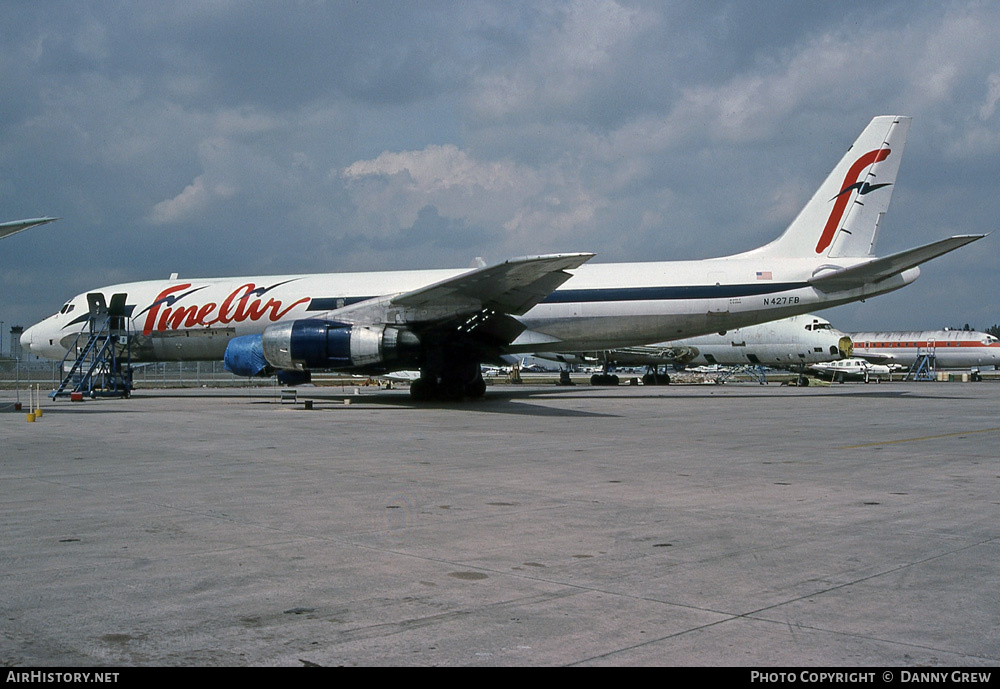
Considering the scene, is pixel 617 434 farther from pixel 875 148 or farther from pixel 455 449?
pixel 875 148

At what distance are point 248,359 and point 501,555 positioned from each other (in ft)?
57.5

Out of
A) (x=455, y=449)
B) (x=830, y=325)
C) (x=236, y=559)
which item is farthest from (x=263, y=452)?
(x=830, y=325)

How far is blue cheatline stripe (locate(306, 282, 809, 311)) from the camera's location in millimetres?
22469

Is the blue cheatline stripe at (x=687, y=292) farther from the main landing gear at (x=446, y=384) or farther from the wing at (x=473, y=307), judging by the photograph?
the main landing gear at (x=446, y=384)

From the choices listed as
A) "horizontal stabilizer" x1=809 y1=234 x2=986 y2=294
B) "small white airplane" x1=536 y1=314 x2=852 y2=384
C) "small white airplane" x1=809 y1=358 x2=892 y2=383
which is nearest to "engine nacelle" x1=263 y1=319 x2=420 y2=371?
"horizontal stabilizer" x1=809 y1=234 x2=986 y2=294

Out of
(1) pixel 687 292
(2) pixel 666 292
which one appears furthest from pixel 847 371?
(2) pixel 666 292

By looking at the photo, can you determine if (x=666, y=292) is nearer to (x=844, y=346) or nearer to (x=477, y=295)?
(x=477, y=295)

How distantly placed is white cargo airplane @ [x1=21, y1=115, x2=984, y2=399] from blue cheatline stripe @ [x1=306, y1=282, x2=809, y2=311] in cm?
3

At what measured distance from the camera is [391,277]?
24750 mm

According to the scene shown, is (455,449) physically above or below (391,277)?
below

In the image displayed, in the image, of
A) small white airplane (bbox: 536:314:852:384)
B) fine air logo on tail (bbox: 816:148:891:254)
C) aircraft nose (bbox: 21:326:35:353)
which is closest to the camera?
fine air logo on tail (bbox: 816:148:891:254)

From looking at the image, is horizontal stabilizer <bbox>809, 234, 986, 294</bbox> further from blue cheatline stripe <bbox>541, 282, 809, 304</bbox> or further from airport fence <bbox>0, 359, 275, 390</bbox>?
airport fence <bbox>0, 359, 275, 390</bbox>

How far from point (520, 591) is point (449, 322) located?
53.3ft

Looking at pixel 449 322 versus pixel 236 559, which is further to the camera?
pixel 449 322
